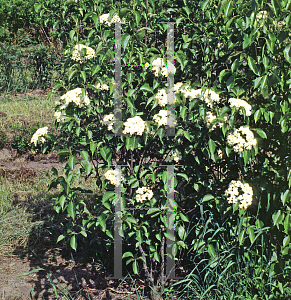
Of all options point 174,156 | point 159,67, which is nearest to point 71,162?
point 174,156

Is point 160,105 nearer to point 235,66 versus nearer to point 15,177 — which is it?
point 235,66

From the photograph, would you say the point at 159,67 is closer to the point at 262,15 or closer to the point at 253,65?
the point at 253,65

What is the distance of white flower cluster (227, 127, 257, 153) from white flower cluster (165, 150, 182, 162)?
1.24 ft

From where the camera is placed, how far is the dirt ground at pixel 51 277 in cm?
275

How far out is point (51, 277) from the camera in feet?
9.79

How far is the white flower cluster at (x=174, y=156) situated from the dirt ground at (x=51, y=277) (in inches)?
37.4

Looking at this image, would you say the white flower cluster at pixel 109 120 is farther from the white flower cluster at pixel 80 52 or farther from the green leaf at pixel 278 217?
the green leaf at pixel 278 217

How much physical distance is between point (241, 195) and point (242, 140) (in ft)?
1.17

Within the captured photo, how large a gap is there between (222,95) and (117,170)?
83 centimetres

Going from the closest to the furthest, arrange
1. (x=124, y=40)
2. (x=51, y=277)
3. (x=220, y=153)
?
1. (x=124, y=40)
2. (x=220, y=153)
3. (x=51, y=277)

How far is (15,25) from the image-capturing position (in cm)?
893

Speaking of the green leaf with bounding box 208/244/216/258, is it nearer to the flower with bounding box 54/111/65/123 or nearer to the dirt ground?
the dirt ground

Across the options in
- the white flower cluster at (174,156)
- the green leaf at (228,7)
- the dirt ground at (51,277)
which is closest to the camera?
the green leaf at (228,7)

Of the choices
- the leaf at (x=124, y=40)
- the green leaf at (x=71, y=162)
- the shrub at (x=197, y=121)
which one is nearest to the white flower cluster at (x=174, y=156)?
the shrub at (x=197, y=121)
